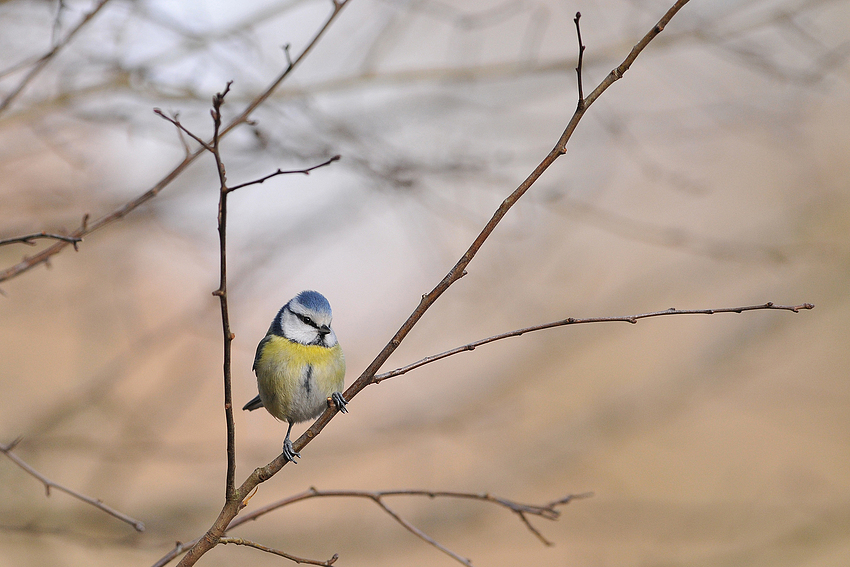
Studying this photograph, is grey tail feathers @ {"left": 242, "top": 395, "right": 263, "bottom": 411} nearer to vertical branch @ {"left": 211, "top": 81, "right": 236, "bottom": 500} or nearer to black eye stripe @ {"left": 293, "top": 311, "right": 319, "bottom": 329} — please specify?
black eye stripe @ {"left": 293, "top": 311, "right": 319, "bottom": 329}

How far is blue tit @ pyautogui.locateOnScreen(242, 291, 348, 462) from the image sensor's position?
2.28 m

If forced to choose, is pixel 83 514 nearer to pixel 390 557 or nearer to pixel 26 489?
pixel 26 489

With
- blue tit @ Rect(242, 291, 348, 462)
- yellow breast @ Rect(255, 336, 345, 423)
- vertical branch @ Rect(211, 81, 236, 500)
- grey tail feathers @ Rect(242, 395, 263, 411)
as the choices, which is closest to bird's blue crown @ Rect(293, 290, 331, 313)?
blue tit @ Rect(242, 291, 348, 462)

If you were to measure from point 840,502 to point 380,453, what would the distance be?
284 cm

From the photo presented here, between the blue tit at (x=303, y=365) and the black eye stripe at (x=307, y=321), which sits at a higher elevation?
the black eye stripe at (x=307, y=321)

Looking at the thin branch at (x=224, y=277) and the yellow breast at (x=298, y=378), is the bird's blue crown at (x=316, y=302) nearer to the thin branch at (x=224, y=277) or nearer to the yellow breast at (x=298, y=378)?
the yellow breast at (x=298, y=378)

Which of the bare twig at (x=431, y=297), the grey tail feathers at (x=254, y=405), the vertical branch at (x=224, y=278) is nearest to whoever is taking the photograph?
the vertical branch at (x=224, y=278)

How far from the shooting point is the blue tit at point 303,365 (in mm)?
2279

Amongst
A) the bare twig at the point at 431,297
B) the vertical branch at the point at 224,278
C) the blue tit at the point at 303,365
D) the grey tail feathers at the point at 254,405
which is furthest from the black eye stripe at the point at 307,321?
the vertical branch at the point at 224,278

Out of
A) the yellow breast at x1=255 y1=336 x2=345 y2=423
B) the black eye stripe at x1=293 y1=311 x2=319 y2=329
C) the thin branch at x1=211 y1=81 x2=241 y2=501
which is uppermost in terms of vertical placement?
the black eye stripe at x1=293 y1=311 x2=319 y2=329

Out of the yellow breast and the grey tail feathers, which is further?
the grey tail feathers

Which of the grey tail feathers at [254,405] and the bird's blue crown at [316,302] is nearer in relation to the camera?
the bird's blue crown at [316,302]

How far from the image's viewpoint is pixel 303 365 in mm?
2291

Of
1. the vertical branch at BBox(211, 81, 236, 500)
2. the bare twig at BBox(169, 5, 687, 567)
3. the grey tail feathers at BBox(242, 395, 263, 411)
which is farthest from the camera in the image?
the grey tail feathers at BBox(242, 395, 263, 411)
